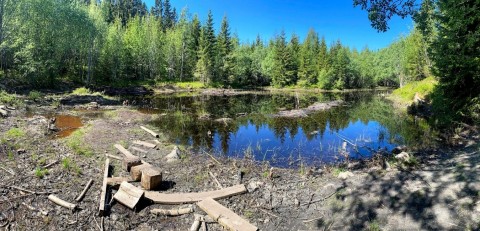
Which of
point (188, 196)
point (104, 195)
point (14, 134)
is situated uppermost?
point (14, 134)

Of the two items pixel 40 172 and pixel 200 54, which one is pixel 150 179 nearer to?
pixel 40 172

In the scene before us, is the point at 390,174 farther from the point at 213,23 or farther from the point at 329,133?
the point at 213,23

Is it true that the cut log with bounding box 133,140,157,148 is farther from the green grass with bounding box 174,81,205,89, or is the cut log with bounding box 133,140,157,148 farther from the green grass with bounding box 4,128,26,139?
the green grass with bounding box 174,81,205,89

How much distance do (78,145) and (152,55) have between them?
59778 millimetres

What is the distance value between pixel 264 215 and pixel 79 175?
6.79m

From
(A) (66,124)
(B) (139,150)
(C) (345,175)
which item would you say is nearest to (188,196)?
(C) (345,175)

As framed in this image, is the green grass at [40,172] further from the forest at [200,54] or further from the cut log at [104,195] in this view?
the forest at [200,54]

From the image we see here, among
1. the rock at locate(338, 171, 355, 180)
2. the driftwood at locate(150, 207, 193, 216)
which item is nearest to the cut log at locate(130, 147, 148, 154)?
the driftwood at locate(150, 207, 193, 216)

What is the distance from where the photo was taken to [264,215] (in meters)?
8.49

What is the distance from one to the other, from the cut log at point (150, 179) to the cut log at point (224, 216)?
1.89 m

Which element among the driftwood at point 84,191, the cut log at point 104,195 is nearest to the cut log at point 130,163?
the cut log at point 104,195

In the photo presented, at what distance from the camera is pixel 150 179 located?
31.0ft

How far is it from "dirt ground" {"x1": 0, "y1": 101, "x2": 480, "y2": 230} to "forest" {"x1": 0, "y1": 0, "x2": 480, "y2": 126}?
6.50m

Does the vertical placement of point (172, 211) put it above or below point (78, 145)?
below
